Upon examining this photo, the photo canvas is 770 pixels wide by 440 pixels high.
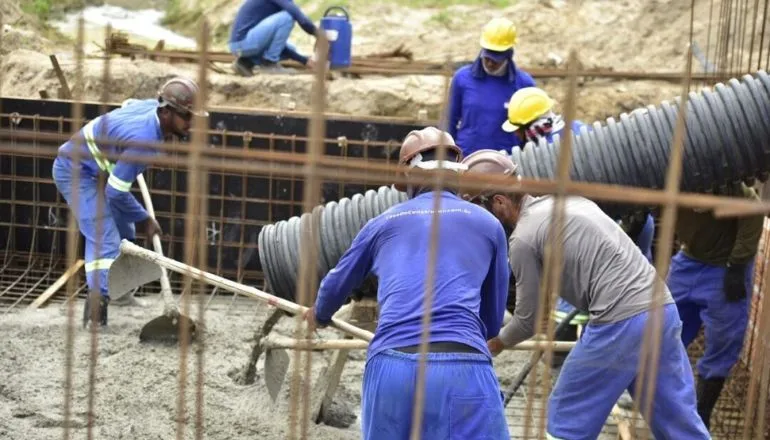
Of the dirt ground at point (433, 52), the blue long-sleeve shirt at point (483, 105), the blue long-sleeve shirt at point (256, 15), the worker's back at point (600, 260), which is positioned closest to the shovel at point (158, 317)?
the dirt ground at point (433, 52)

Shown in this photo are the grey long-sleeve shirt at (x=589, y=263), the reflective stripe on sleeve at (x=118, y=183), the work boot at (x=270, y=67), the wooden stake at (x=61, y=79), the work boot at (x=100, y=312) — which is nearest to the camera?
the grey long-sleeve shirt at (x=589, y=263)

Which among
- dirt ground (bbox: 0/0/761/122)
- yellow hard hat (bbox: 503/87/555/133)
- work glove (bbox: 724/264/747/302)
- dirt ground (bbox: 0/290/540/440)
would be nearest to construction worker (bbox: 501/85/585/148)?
yellow hard hat (bbox: 503/87/555/133)

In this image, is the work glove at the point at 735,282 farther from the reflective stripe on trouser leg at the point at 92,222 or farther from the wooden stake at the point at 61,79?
the wooden stake at the point at 61,79

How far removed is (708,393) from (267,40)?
5.34 metres

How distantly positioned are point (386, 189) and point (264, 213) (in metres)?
2.58

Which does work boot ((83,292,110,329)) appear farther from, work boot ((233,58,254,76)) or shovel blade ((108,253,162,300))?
work boot ((233,58,254,76))

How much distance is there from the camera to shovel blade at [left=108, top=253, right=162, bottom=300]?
6.29m

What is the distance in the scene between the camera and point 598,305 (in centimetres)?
417

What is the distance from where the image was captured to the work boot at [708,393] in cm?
552

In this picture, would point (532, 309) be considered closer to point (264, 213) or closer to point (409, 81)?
point (264, 213)

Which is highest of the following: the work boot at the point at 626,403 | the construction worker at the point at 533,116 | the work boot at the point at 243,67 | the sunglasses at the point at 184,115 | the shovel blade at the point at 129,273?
the work boot at the point at 243,67

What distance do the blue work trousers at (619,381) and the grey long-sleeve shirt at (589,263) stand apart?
76 mm

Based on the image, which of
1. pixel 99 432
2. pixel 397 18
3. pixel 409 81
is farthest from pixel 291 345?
pixel 397 18

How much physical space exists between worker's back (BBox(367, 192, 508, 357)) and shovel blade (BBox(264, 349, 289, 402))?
181 cm
